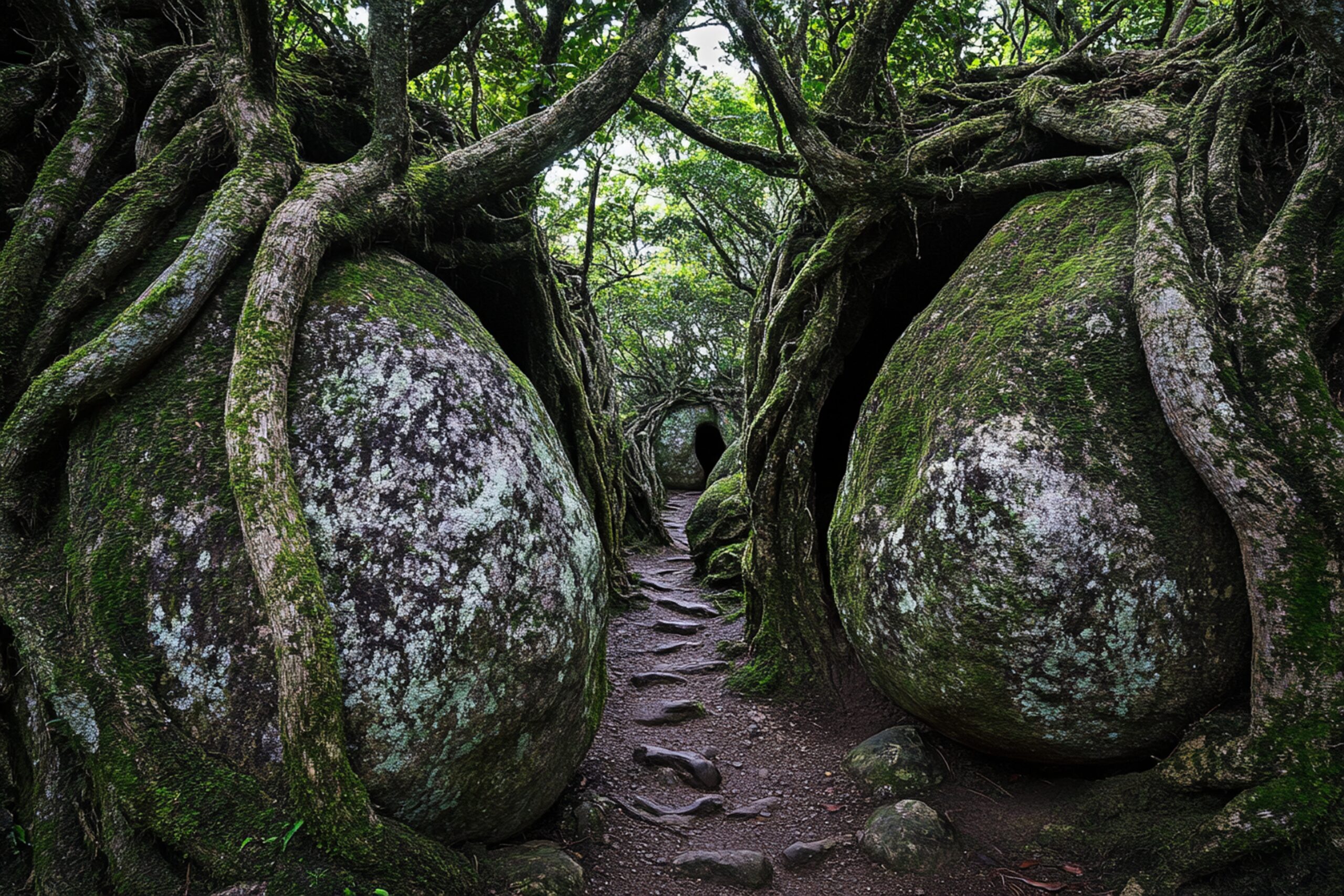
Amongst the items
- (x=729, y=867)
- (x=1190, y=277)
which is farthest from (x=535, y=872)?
(x=1190, y=277)

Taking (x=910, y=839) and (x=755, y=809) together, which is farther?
(x=755, y=809)

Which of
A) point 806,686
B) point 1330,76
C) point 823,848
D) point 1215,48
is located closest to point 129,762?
point 823,848

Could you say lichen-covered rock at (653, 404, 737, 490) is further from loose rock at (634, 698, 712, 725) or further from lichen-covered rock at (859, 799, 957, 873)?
lichen-covered rock at (859, 799, 957, 873)

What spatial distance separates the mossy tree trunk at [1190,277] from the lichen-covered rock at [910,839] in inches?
33.4

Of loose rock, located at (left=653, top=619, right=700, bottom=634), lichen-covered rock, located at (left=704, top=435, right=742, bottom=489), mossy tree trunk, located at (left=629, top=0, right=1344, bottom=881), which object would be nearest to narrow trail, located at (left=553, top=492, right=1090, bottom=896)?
mossy tree trunk, located at (left=629, top=0, right=1344, bottom=881)

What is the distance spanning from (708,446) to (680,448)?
1.74m

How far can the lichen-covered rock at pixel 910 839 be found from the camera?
337cm

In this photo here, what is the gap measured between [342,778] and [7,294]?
9.16 feet

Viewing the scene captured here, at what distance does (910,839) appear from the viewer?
135 inches

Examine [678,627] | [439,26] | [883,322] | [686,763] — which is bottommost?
[686,763]

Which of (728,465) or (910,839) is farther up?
(728,465)

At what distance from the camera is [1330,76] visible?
137 inches

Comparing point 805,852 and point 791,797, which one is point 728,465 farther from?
point 805,852

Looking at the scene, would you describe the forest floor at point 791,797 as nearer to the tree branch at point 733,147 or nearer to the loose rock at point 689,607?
the loose rock at point 689,607
